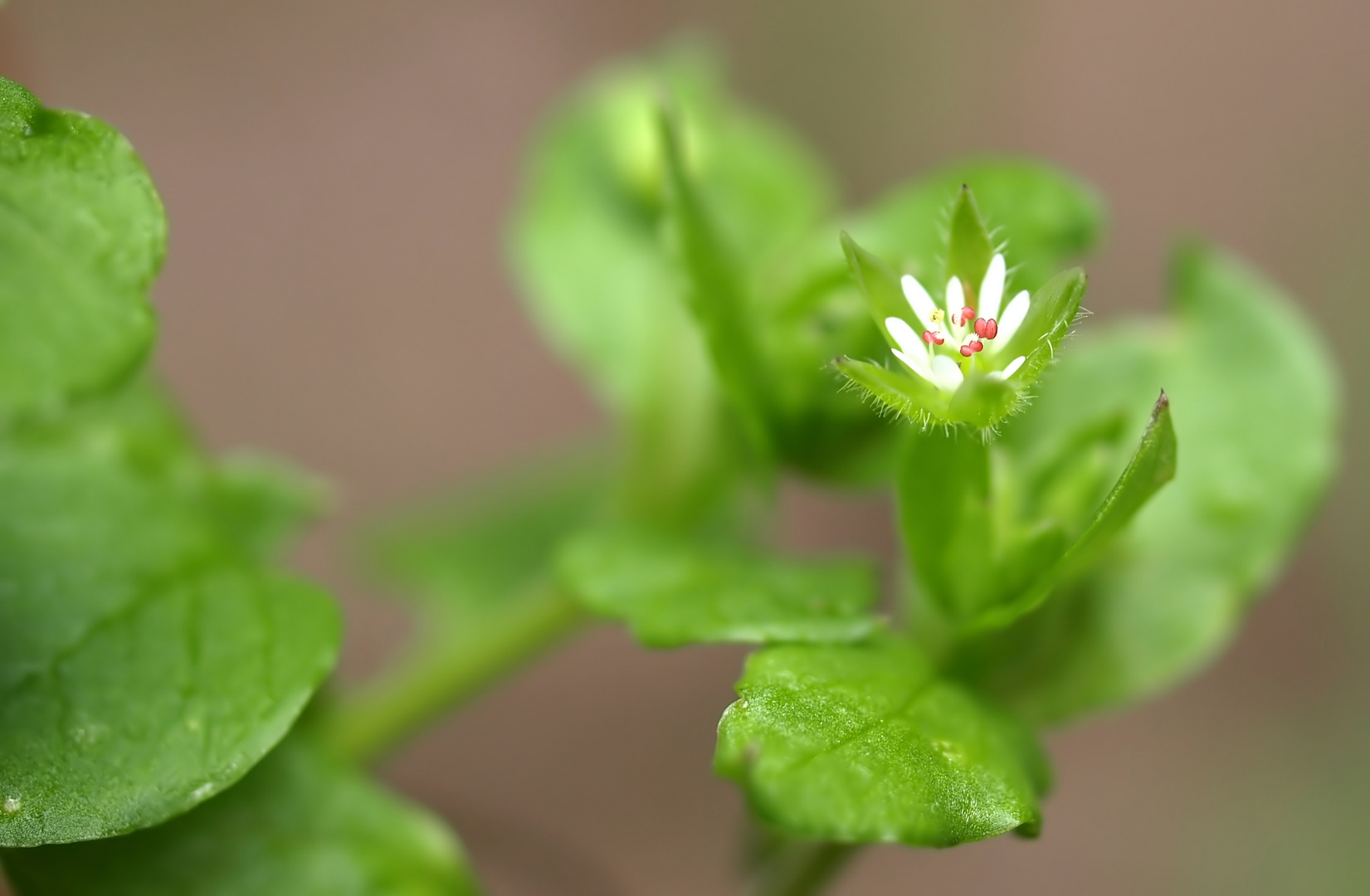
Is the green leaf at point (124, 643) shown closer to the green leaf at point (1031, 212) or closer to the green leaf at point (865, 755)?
the green leaf at point (865, 755)

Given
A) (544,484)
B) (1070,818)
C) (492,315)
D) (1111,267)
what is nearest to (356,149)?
(492,315)

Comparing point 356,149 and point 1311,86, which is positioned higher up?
point 1311,86

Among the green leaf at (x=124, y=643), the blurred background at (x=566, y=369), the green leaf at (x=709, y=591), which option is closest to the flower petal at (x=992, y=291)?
the green leaf at (x=709, y=591)

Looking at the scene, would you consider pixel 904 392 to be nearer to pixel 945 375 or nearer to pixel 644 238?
pixel 945 375

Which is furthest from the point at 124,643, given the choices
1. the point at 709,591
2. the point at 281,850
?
the point at 709,591

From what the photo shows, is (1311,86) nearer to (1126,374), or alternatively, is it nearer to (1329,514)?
(1329,514)
